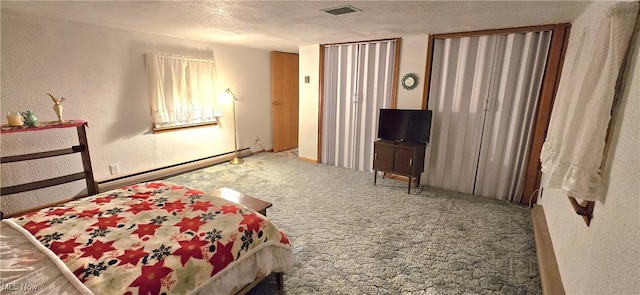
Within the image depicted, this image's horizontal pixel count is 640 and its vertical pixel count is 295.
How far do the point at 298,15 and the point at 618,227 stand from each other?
2.48 m

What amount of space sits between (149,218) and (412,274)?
1813mm

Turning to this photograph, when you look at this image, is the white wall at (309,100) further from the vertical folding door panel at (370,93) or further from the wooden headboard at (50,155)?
the wooden headboard at (50,155)

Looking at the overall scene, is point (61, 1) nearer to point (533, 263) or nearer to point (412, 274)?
point (412, 274)

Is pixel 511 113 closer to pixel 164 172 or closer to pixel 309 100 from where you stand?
pixel 309 100

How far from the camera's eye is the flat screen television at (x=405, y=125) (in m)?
3.57

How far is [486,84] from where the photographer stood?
330cm

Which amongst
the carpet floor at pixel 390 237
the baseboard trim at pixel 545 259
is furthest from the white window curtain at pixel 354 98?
the baseboard trim at pixel 545 259

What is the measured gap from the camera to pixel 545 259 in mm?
2033

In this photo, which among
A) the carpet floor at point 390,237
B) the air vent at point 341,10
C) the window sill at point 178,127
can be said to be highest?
the air vent at point 341,10

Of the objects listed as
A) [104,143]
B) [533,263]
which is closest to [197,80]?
[104,143]

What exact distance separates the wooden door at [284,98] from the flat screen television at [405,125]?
2.35 m

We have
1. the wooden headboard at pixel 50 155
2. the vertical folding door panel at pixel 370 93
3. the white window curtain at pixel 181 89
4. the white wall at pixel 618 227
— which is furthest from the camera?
the vertical folding door panel at pixel 370 93

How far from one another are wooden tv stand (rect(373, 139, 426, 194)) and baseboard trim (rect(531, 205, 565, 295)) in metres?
1.28

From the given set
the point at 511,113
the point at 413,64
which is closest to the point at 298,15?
the point at 413,64
